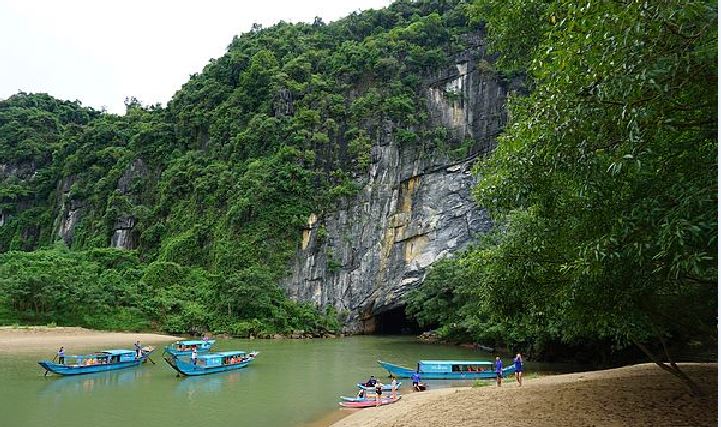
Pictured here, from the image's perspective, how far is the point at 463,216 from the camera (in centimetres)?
3778

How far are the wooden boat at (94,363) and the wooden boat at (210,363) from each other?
176 centimetres

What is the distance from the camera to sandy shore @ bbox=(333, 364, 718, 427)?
305 inches

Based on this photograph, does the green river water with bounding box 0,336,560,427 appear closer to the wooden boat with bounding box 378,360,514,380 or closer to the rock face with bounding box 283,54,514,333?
the wooden boat with bounding box 378,360,514,380

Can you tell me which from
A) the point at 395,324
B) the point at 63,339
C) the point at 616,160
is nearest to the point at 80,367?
the point at 63,339

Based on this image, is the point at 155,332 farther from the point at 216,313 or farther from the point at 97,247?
the point at 97,247

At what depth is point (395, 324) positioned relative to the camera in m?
43.1

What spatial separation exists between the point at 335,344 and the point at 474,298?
8307 millimetres

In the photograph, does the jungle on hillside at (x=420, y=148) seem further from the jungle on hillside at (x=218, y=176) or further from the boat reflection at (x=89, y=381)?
the boat reflection at (x=89, y=381)

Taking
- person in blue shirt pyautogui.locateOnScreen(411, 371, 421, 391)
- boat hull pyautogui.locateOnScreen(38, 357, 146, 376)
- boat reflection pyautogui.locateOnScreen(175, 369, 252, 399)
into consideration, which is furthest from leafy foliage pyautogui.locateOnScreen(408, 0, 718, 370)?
boat hull pyautogui.locateOnScreen(38, 357, 146, 376)

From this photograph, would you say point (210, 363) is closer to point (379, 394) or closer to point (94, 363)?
point (94, 363)

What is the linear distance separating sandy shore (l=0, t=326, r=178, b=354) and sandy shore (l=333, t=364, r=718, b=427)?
1849cm

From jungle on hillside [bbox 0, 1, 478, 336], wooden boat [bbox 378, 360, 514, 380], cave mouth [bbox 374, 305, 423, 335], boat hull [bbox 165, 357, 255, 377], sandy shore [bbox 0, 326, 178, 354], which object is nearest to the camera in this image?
wooden boat [bbox 378, 360, 514, 380]

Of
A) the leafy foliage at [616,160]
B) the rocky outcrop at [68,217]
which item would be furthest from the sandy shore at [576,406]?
the rocky outcrop at [68,217]

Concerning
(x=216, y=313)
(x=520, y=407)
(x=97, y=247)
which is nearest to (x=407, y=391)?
(x=520, y=407)
